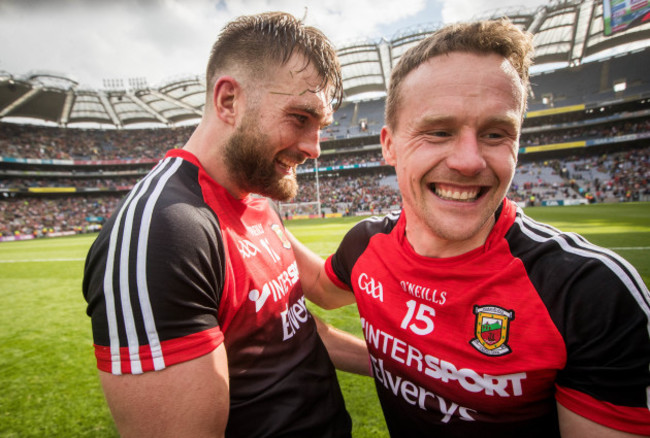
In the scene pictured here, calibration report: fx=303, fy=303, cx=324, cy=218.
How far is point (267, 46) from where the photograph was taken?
5.74 ft

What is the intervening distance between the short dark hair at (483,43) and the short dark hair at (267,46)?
0.55 meters

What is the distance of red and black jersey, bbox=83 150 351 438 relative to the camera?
3.48 ft

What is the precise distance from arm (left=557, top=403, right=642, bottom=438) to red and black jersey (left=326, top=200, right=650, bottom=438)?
26 mm

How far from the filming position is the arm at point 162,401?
3.39 ft

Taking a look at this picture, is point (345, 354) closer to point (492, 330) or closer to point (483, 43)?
point (492, 330)

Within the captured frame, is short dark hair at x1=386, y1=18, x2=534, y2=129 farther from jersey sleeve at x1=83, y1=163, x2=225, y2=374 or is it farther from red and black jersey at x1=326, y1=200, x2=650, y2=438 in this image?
jersey sleeve at x1=83, y1=163, x2=225, y2=374

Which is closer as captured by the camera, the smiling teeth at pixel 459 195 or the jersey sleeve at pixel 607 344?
the jersey sleeve at pixel 607 344

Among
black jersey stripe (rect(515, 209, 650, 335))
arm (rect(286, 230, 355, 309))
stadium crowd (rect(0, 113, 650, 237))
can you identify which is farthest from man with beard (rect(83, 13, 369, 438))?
stadium crowd (rect(0, 113, 650, 237))

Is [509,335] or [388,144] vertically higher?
[388,144]

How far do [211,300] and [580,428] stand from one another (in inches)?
57.9

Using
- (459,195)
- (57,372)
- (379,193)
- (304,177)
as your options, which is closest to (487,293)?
(459,195)

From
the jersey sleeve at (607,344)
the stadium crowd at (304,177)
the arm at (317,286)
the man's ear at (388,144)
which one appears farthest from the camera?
the stadium crowd at (304,177)

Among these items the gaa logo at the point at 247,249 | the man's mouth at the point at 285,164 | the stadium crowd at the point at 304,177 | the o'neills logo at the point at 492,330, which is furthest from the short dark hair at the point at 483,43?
the stadium crowd at the point at 304,177

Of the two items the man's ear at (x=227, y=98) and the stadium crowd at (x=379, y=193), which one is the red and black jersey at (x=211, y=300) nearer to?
the man's ear at (x=227, y=98)
